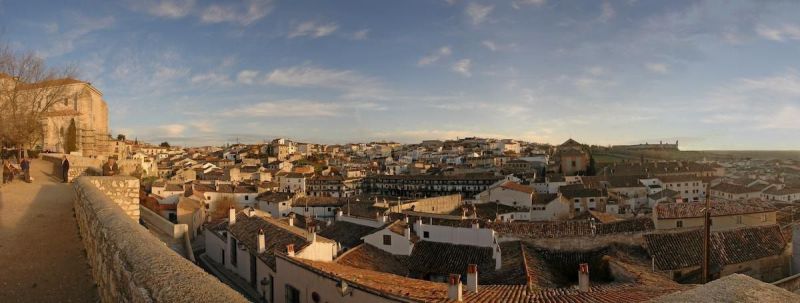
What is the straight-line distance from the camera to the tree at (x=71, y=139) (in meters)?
32.1

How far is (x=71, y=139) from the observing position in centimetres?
3244

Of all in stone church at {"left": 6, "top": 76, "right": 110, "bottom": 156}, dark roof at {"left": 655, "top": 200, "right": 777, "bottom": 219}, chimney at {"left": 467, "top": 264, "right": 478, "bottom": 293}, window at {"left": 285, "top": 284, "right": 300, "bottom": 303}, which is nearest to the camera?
chimney at {"left": 467, "top": 264, "right": 478, "bottom": 293}

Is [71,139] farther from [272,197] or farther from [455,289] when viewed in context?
[455,289]

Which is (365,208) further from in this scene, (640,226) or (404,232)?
(640,226)

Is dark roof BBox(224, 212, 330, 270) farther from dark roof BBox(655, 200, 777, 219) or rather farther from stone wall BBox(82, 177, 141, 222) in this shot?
dark roof BBox(655, 200, 777, 219)

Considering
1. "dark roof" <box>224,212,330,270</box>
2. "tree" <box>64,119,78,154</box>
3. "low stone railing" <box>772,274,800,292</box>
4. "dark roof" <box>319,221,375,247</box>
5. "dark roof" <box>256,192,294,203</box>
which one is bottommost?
"dark roof" <box>256,192,294,203</box>

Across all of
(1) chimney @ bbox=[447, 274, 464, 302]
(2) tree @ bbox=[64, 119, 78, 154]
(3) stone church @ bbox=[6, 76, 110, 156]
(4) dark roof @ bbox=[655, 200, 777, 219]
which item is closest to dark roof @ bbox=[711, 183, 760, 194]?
(4) dark roof @ bbox=[655, 200, 777, 219]

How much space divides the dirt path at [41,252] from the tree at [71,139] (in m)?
21.5

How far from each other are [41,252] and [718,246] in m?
20.0

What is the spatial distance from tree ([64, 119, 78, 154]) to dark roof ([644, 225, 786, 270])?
3453 centimetres

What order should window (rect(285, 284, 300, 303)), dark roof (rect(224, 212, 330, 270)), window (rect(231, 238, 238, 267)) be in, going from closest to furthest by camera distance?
window (rect(285, 284, 300, 303))
dark roof (rect(224, 212, 330, 270))
window (rect(231, 238, 238, 267))

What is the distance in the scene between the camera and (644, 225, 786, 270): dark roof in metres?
16.6

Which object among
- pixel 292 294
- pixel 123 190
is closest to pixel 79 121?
pixel 123 190

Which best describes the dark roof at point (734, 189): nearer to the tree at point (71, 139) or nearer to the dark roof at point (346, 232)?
the dark roof at point (346, 232)
